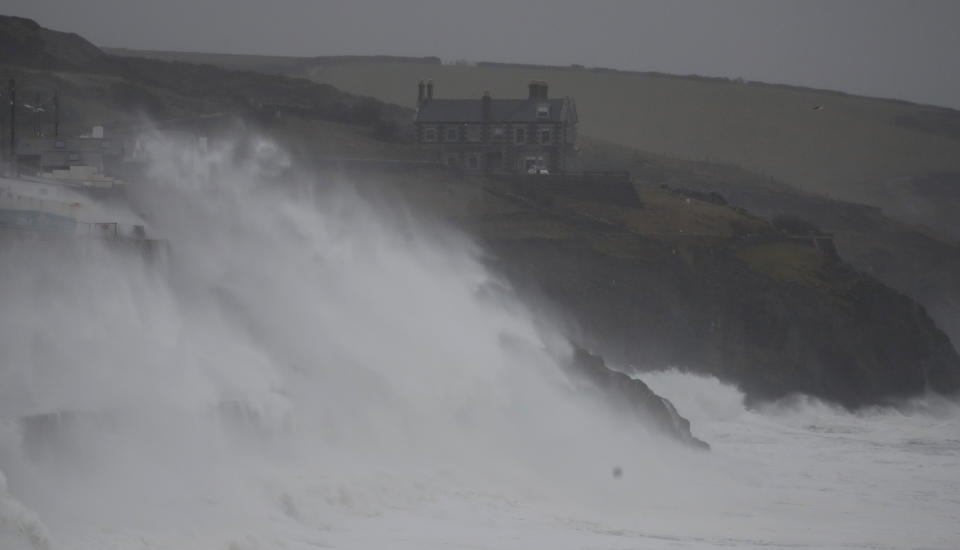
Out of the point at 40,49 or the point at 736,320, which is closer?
the point at 736,320

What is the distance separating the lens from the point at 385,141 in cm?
6412

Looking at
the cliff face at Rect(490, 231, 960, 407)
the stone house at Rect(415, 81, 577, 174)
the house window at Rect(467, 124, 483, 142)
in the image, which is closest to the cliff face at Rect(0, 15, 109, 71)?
the stone house at Rect(415, 81, 577, 174)

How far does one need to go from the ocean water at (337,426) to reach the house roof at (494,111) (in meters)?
19.4

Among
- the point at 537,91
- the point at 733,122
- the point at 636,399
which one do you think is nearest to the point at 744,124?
the point at 733,122

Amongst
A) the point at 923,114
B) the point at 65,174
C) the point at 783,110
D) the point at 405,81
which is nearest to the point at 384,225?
the point at 65,174

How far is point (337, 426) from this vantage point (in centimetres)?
2975

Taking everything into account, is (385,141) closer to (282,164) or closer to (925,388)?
(282,164)

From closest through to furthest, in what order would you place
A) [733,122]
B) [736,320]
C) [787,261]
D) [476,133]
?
[736,320], [787,261], [476,133], [733,122]

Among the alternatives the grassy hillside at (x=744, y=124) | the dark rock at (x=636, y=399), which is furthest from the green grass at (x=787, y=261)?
the grassy hillside at (x=744, y=124)

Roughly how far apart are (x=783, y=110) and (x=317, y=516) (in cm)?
9474

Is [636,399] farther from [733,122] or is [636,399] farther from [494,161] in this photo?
[733,122]

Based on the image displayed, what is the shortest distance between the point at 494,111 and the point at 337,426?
37118mm

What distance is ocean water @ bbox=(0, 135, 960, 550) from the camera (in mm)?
23172

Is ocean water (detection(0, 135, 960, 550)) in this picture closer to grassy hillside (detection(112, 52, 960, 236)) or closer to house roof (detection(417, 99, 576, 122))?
house roof (detection(417, 99, 576, 122))
